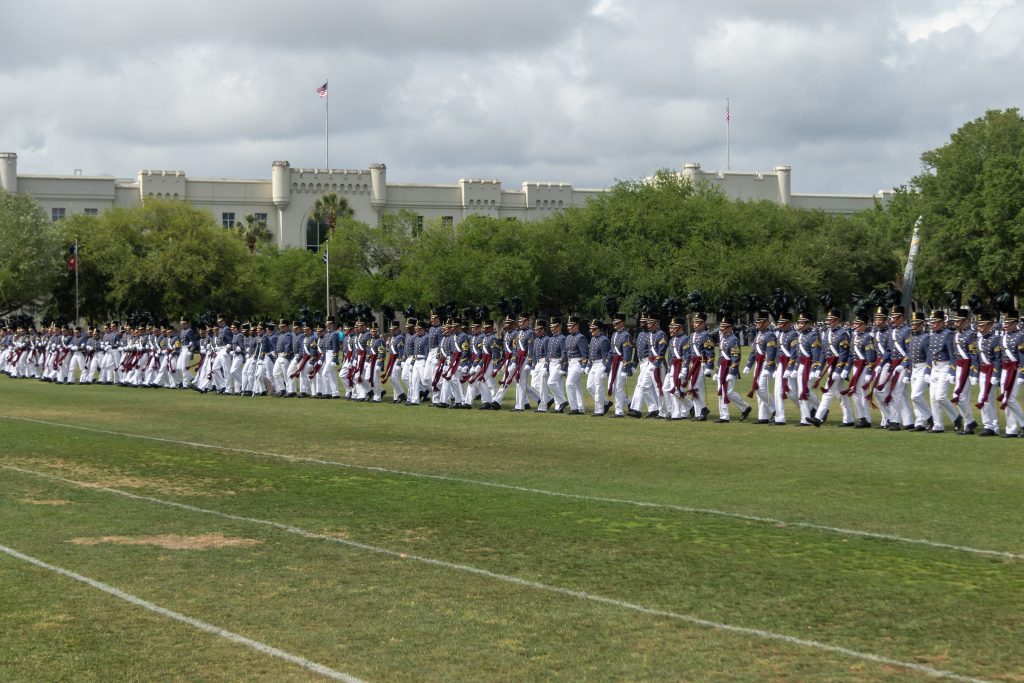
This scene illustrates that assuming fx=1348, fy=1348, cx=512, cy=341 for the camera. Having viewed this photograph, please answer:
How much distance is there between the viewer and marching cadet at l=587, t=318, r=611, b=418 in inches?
958

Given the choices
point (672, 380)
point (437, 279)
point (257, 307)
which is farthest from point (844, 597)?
point (257, 307)

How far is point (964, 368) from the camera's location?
64.5 feet

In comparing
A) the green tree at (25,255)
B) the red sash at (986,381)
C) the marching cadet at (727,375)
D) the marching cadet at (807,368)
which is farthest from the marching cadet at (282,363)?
the green tree at (25,255)

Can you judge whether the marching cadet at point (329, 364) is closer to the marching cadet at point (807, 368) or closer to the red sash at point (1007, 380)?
the marching cadet at point (807, 368)

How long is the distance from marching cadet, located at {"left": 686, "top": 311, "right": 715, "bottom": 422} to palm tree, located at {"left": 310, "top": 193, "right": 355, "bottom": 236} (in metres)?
72.2

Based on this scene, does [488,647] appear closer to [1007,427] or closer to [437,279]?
[1007,427]

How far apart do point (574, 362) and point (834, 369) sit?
5.19 m

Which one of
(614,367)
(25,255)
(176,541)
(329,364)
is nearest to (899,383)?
(614,367)

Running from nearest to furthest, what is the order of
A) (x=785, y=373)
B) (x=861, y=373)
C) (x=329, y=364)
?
(x=861, y=373)
(x=785, y=373)
(x=329, y=364)

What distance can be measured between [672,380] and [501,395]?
197 inches

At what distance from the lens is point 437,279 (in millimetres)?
70250

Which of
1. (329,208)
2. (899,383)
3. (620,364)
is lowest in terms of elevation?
(899,383)

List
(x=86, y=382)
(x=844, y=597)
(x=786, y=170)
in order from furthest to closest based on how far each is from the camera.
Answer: (x=786, y=170)
(x=86, y=382)
(x=844, y=597)

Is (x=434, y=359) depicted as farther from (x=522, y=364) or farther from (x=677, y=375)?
(x=677, y=375)
